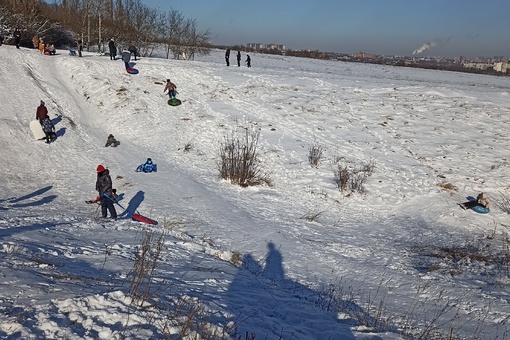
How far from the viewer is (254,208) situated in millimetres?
12578

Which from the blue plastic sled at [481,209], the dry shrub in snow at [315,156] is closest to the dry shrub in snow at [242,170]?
the dry shrub in snow at [315,156]

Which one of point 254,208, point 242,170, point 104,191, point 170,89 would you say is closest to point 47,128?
point 104,191

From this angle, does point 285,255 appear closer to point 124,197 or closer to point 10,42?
point 124,197

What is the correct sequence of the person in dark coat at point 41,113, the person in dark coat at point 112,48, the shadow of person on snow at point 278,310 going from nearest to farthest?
the shadow of person on snow at point 278,310 < the person in dark coat at point 41,113 < the person in dark coat at point 112,48

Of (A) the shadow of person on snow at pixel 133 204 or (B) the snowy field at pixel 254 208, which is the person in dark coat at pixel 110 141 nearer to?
(B) the snowy field at pixel 254 208

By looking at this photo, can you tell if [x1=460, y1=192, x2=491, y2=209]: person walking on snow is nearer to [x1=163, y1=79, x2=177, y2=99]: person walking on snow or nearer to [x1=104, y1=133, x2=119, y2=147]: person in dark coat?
[x1=104, y1=133, x2=119, y2=147]: person in dark coat

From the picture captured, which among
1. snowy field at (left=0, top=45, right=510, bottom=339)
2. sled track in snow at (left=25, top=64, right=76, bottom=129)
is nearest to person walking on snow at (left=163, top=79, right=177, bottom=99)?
snowy field at (left=0, top=45, right=510, bottom=339)

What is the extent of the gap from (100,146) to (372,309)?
46.0 feet

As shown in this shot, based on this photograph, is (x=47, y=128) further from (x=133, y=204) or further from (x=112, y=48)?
(x=112, y=48)

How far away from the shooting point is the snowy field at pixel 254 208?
5109 mm

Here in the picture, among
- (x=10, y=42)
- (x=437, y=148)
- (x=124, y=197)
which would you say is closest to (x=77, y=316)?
(x=124, y=197)

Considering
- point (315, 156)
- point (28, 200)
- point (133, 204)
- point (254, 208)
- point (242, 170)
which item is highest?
point (315, 156)

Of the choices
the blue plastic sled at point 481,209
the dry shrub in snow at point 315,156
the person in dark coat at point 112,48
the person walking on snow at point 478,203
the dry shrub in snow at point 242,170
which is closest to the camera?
the blue plastic sled at point 481,209

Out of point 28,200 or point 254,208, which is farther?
point 254,208
